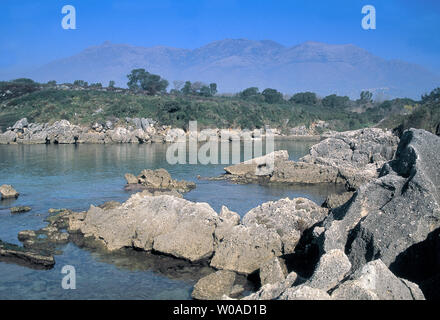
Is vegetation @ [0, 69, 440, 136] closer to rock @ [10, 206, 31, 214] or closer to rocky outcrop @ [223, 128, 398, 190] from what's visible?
rocky outcrop @ [223, 128, 398, 190]

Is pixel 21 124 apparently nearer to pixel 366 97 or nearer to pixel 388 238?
pixel 388 238

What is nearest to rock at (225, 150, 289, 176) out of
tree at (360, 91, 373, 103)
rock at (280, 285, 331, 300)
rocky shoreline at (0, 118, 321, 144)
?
rock at (280, 285, 331, 300)

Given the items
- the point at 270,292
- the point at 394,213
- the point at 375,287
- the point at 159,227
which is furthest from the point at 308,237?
the point at 375,287

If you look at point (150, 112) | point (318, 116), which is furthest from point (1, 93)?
point (318, 116)

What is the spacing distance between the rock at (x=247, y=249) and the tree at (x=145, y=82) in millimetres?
115236

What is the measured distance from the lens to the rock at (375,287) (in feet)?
21.4

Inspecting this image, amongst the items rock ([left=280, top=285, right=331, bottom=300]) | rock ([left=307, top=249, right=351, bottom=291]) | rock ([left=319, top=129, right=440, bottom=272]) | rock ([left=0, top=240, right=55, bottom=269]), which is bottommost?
rock ([left=0, top=240, right=55, bottom=269])

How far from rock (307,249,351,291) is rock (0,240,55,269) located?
30.2ft

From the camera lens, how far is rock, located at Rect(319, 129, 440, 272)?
362 inches

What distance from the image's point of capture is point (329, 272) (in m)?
8.00

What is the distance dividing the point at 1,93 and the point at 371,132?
85.8 metres

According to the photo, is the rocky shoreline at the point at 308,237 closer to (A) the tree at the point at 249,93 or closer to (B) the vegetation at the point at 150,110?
(B) the vegetation at the point at 150,110

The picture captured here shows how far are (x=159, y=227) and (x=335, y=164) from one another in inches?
773

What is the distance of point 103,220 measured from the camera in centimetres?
1645
